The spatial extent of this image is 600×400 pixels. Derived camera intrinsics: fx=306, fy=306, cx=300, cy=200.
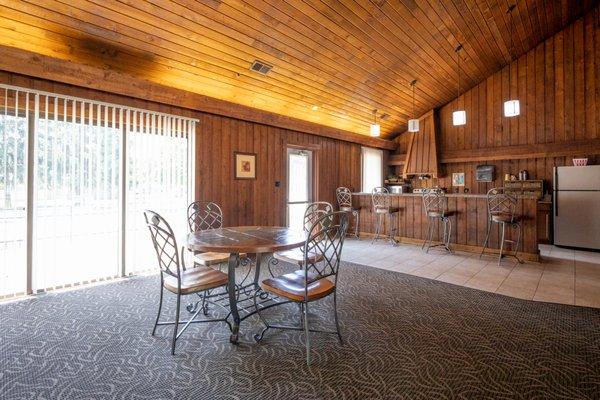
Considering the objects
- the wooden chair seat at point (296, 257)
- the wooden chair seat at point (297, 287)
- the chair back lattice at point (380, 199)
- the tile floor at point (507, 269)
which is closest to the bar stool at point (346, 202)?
the chair back lattice at point (380, 199)

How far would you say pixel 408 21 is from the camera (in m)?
4.32

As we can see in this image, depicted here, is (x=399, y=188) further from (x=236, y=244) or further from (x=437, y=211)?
(x=236, y=244)

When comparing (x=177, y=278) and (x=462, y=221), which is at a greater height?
(x=462, y=221)

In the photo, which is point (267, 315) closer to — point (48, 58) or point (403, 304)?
point (403, 304)

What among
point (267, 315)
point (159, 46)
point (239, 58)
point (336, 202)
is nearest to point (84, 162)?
point (159, 46)

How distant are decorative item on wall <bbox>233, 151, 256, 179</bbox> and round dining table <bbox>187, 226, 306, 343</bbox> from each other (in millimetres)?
2180

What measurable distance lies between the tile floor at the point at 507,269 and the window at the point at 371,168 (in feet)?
8.03

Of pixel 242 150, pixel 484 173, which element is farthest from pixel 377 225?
pixel 242 150

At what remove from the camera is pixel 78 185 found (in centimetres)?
332

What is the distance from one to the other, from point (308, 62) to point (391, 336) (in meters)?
3.78

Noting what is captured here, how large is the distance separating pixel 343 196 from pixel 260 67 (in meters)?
3.54

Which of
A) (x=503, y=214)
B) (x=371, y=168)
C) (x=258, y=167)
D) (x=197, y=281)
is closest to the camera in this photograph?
(x=197, y=281)

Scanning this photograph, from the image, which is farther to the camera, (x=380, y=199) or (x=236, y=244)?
(x=380, y=199)

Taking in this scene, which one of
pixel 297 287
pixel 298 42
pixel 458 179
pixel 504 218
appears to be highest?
pixel 298 42
